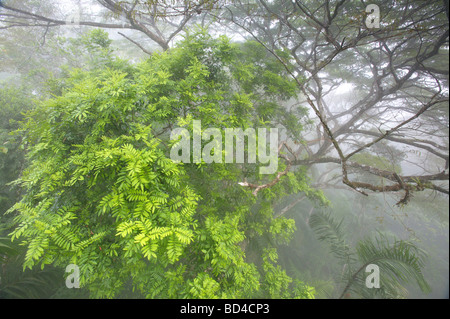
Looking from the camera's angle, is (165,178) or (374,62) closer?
(165,178)

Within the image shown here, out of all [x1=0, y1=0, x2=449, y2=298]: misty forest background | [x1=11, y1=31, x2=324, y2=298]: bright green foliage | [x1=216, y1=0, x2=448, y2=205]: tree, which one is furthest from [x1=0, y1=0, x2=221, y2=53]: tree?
[x1=216, y1=0, x2=448, y2=205]: tree

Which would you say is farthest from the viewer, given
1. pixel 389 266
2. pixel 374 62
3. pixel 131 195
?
pixel 374 62

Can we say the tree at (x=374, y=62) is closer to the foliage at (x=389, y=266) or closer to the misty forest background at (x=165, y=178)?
the misty forest background at (x=165, y=178)

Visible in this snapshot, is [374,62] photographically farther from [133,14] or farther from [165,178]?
[165,178]

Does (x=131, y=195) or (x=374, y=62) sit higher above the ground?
(x=374, y=62)

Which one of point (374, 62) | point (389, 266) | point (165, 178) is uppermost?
point (374, 62)

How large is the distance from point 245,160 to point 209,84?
151 cm

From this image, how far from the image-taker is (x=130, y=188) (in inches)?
67.2

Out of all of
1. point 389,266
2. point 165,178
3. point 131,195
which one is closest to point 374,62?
point 389,266

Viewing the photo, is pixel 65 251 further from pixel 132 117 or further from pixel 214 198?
pixel 214 198

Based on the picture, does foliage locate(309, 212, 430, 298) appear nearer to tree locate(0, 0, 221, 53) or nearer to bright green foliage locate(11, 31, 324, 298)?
bright green foliage locate(11, 31, 324, 298)

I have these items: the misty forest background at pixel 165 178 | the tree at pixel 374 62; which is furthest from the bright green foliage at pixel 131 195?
the tree at pixel 374 62
